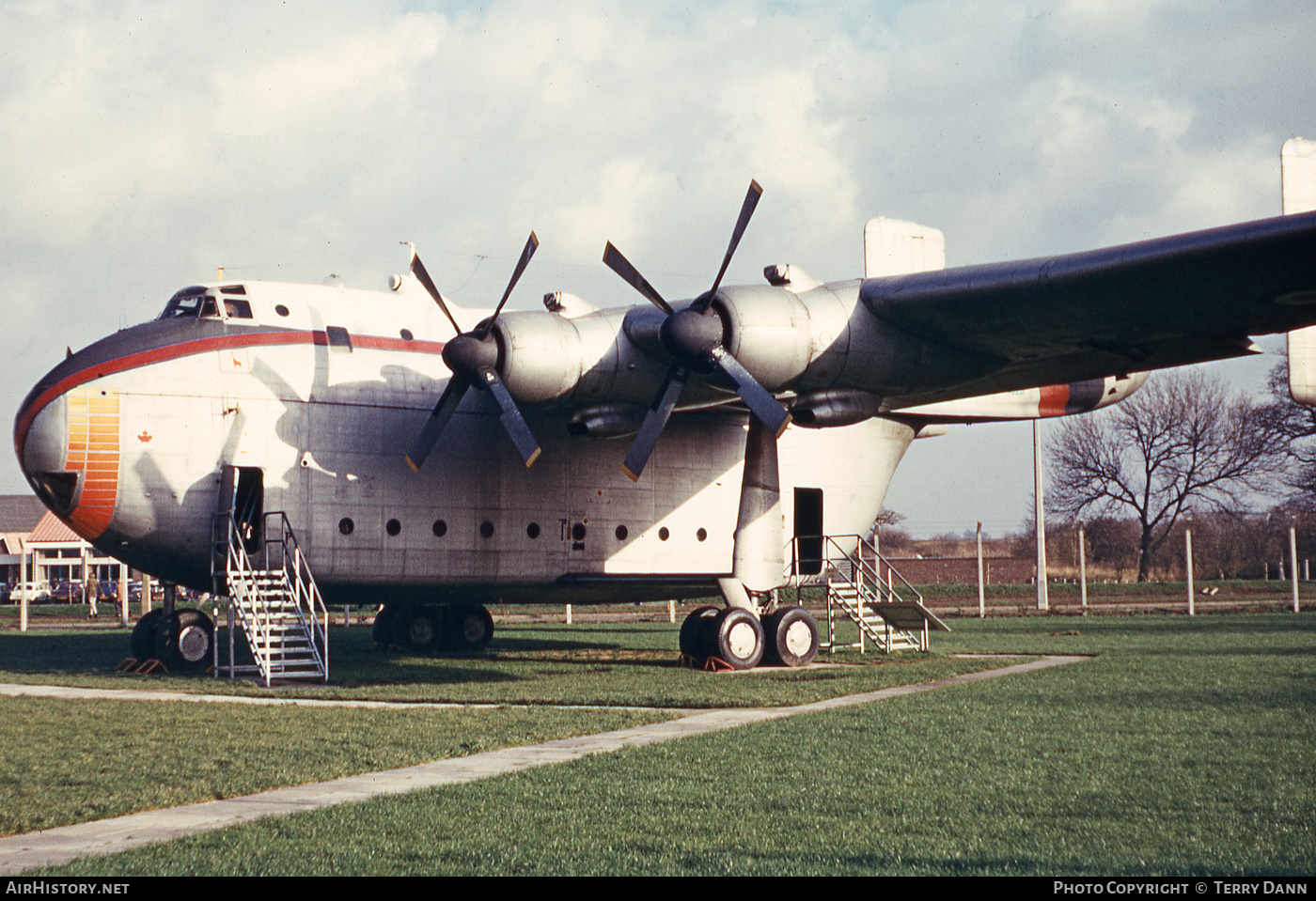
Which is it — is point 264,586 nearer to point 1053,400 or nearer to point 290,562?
point 290,562

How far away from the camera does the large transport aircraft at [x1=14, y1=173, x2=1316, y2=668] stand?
17359mm

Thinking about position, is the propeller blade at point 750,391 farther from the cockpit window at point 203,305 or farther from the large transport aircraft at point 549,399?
the cockpit window at point 203,305

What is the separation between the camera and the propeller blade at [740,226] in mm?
17984

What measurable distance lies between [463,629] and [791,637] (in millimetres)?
8297

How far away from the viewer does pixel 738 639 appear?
2080 centimetres

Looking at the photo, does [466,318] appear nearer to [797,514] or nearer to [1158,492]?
[797,514]

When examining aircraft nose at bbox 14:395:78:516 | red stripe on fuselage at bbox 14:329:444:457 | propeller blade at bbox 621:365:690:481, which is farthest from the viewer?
red stripe on fuselage at bbox 14:329:444:457

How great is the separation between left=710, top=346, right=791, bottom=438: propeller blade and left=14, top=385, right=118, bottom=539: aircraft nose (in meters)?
9.55

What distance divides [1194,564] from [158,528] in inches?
3069

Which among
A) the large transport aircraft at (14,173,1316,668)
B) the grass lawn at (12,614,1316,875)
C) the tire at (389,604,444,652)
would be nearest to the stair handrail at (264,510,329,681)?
the large transport aircraft at (14,173,1316,668)

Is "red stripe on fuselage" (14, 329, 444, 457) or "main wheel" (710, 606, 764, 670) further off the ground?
"red stripe on fuselage" (14, 329, 444, 457)

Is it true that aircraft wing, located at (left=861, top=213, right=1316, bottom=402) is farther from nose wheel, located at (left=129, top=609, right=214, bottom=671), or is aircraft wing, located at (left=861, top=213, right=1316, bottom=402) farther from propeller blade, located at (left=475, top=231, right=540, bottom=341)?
nose wheel, located at (left=129, top=609, right=214, bottom=671)

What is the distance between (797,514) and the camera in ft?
80.1

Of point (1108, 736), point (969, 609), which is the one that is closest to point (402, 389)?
point (1108, 736)
